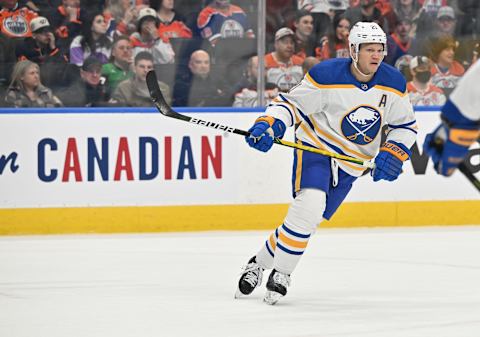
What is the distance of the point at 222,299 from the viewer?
4879 millimetres

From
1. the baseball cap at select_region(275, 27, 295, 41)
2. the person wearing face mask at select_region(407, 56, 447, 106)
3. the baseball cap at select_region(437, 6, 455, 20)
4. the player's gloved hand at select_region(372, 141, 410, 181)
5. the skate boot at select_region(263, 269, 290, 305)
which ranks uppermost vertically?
the player's gloved hand at select_region(372, 141, 410, 181)

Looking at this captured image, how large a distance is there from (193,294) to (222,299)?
18 cm

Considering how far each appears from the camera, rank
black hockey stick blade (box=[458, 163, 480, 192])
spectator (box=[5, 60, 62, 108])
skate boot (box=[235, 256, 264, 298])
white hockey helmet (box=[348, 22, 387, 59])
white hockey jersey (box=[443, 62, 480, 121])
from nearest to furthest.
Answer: white hockey jersey (box=[443, 62, 480, 121]) < black hockey stick blade (box=[458, 163, 480, 192]) < white hockey helmet (box=[348, 22, 387, 59]) < skate boot (box=[235, 256, 264, 298]) < spectator (box=[5, 60, 62, 108])

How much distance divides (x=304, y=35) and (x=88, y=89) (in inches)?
55.7

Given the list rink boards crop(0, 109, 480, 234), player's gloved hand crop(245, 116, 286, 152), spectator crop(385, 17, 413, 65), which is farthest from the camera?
spectator crop(385, 17, 413, 65)

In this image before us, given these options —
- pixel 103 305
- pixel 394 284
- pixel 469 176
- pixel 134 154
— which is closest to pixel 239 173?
pixel 134 154

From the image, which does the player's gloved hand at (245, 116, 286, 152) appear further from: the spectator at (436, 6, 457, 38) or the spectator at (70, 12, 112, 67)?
the spectator at (436, 6, 457, 38)

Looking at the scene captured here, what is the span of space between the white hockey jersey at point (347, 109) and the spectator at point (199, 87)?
7.68 ft

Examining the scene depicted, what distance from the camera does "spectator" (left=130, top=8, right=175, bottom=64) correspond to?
23.3 feet

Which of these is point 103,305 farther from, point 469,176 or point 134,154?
point 134,154

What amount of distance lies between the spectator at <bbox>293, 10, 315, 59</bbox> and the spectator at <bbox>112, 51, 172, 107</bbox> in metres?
0.95

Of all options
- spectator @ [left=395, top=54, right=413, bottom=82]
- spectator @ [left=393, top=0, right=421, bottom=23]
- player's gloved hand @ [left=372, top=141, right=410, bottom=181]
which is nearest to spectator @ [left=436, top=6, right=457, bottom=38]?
spectator @ [left=393, top=0, right=421, bottom=23]

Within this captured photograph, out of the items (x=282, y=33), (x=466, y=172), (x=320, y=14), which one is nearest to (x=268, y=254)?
(x=466, y=172)

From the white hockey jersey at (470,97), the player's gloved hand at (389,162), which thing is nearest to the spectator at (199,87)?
the player's gloved hand at (389,162)
